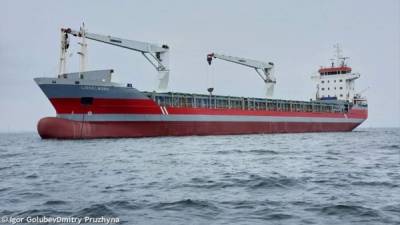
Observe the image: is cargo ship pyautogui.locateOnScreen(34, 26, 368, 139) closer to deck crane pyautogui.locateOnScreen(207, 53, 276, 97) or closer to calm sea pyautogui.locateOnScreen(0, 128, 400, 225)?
deck crane pyautogui.locateOnScreen(207, 53, 276, 97)

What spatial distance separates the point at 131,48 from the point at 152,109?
24.5 feet

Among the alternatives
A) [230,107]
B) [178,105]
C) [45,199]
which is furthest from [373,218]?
[230,107]

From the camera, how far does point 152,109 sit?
3316 centimetres

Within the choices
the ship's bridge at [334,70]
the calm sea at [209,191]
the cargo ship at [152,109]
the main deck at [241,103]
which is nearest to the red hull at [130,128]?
the cargo ship at [152,109]

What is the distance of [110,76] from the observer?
3247cm

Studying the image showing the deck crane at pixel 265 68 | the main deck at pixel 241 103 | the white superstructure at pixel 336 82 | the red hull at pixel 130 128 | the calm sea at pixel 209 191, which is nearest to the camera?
the calm sea at pixel 209 191

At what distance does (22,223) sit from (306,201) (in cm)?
514

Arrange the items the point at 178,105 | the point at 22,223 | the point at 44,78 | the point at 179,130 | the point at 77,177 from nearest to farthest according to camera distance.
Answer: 1. the point at 22,223
2. the point at 77,177
3. the point at 44,78
4. the point at 179,130
5. the point at 178,105

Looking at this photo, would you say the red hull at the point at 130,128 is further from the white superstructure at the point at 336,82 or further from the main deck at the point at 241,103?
the white superstructure at the point at 336,82

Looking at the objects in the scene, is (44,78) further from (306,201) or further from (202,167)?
(306,201)

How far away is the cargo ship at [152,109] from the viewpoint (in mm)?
31109

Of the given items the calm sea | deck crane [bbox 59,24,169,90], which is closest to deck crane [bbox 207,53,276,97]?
deck crane [bbox 59,24,169,90]

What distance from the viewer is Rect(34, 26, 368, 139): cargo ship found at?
31.1 metres

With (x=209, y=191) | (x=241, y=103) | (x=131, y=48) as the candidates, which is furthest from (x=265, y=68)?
(x=209, y=191)
